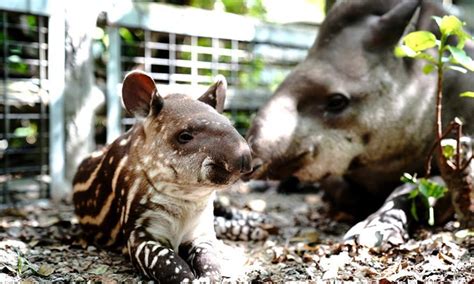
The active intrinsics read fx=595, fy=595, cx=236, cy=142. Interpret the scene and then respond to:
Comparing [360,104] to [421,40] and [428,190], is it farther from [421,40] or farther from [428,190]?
[421,40]

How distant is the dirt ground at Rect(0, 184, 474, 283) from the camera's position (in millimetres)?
2693

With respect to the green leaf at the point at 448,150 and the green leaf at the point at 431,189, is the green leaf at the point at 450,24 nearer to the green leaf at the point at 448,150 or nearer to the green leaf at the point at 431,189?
the green leaf at the point at 448,150

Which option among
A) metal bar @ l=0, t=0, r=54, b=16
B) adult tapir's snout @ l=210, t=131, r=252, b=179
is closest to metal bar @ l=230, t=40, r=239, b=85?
metal bar @ l=0, t=0, r=54, b=16

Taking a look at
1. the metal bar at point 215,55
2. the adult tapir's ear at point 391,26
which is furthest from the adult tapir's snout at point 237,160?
the metal bar at point 215,55

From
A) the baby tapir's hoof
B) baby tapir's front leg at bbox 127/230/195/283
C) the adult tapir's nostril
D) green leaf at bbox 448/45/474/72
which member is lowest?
the baby tapir's hoof

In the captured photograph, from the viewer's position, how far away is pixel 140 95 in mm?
2994

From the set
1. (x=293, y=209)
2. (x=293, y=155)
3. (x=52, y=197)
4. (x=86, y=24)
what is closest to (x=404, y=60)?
(x=293, y=155)

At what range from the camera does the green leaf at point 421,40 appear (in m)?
3.04

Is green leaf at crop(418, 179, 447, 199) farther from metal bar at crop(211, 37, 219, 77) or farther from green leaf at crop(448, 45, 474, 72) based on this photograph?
metal bar at crop(211, 37, 219, 77)

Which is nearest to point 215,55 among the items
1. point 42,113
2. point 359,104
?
point 42,113

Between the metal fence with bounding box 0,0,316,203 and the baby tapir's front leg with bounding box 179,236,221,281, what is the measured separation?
7.07 ft

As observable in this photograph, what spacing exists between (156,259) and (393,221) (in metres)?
1.61

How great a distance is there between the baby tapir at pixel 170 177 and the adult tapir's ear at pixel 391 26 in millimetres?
1511

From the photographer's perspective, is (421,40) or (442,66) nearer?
(421,40)
